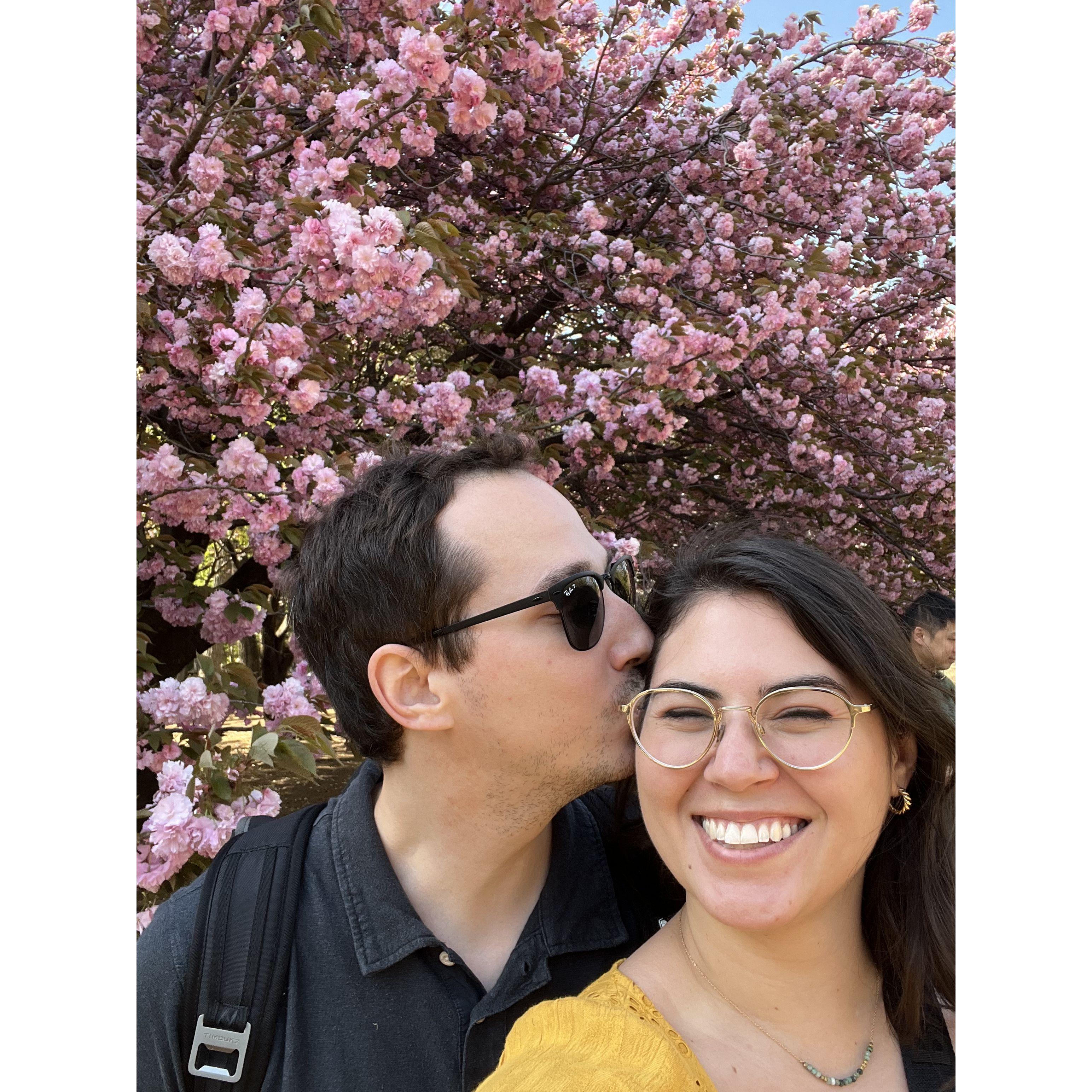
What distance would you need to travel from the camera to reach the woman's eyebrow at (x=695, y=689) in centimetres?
127

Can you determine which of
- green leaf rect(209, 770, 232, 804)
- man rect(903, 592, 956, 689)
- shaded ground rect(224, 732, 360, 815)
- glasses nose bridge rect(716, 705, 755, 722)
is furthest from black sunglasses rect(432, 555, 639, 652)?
shaded ground rect(224, 732, 360, 815)

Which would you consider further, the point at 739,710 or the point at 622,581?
the point at 622,581

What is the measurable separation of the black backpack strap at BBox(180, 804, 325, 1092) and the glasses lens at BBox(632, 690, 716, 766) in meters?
0.73

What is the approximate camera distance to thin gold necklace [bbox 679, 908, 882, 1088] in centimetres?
128

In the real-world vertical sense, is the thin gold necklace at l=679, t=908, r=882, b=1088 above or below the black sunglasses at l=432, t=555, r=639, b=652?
below

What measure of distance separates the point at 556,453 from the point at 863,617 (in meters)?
2.28

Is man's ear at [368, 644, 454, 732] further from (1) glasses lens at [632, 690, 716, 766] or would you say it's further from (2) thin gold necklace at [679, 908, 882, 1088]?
(2) thin gold necklace at [679, 908, 882, 1088]

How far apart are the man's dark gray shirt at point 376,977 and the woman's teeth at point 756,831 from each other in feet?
1.91

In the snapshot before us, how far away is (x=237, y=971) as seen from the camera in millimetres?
1475

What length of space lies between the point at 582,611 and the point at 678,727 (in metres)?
0.44

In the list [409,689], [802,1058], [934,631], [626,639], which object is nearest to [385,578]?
[409,689]

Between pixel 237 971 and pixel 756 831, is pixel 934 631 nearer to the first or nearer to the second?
pixel 756 831
